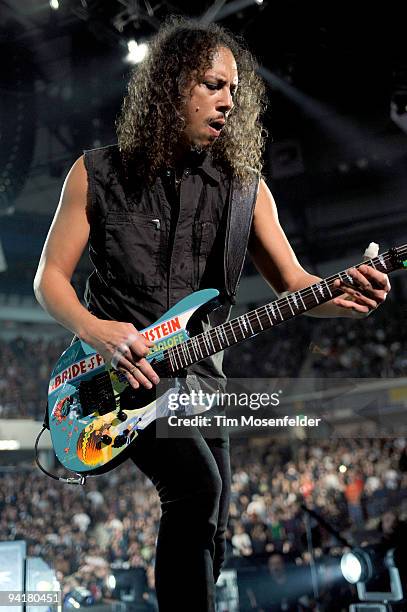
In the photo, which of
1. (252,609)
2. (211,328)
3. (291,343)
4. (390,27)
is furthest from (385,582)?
(291,343)

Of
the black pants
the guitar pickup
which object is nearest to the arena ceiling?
the guitar pickup

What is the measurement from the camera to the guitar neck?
5.32 ft

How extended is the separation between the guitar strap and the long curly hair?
62mm

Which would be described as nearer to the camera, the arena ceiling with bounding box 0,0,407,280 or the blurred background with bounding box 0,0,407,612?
the blurred background with bounding box 0,0,407,612

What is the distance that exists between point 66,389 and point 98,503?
861 centimetres

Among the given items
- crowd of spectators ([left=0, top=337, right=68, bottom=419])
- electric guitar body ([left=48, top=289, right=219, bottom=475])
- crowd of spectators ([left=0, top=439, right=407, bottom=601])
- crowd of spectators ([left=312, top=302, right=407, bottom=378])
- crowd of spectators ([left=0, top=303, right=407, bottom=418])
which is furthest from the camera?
crowd of spectators ([left=0, top=337, right=68, bottom=419])

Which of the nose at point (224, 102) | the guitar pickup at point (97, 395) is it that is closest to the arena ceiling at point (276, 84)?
the nose at point (224, 102)

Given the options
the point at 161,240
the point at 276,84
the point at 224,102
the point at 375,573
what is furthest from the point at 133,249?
the point at 276,84

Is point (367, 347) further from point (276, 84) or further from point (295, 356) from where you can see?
point (276, 84)

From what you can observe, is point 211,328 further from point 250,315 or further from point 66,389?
point 66,389

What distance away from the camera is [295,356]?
1284cm

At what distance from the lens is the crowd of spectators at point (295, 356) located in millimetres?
11484

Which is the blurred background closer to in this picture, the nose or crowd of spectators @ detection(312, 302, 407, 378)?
crowd of spectators @ detection(312, 302, 407, 378)

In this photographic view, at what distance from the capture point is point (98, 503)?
977 centimetres
